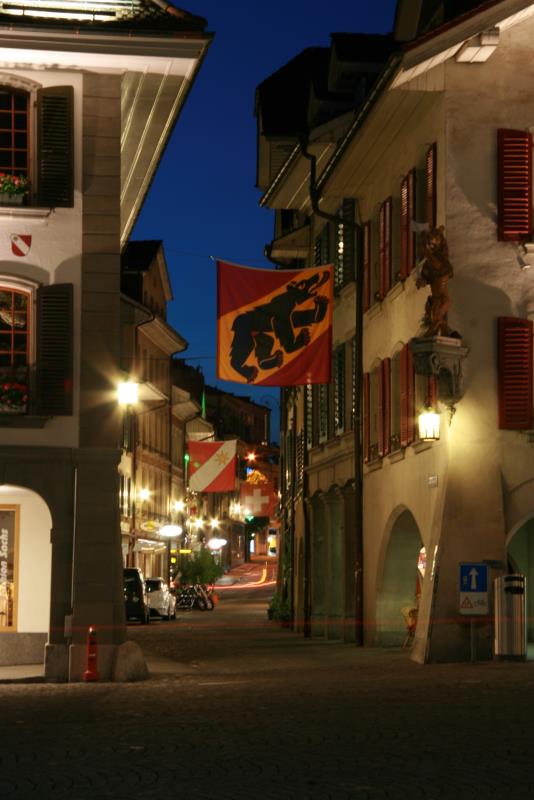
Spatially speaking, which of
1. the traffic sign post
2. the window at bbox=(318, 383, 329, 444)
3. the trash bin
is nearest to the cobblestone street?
the trash bin

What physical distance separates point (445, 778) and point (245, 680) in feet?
36.9

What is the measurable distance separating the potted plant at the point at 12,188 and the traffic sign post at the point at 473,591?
27.9 ft

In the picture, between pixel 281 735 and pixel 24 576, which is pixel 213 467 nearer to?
pixel 24 576

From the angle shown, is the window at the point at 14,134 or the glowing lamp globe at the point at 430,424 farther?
the glowing lamp globe at the point at 430,424

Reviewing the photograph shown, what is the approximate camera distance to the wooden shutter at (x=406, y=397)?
2798 cm

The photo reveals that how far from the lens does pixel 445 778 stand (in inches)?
437

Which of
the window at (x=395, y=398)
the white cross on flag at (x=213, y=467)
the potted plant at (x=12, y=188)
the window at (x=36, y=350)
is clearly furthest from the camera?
the white cross on flag at (x=213, y=467)

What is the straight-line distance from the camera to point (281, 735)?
1401 cm

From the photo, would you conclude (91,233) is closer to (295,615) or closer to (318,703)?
(318,703)

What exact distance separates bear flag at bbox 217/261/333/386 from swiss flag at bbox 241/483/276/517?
26727 millimetres

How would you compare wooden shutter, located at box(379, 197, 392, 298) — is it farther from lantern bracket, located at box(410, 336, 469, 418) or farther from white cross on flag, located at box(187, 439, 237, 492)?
white cross on flag, located at box(187, 439, 237, 492)

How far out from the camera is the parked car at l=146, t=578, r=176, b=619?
5638cm

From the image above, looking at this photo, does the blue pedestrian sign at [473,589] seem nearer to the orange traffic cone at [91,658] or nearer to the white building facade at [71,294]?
the white building facade at [71,294]

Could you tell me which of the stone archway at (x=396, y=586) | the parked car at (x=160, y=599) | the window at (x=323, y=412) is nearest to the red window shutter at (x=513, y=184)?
the stone archway at (x=396, y=586)
